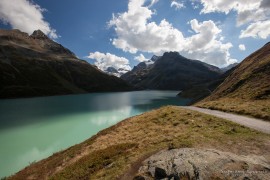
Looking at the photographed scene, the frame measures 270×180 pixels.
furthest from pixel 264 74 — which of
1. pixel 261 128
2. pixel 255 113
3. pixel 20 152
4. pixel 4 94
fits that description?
pixel 4 94

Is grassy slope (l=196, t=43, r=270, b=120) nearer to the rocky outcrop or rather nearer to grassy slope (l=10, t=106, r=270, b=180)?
grassy slope (l=10, t=106, r=270, b=180)

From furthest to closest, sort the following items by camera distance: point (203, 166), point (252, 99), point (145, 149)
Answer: point (252, 99), point (145, 149), point (203, 166)

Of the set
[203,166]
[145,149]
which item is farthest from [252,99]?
[203,166]

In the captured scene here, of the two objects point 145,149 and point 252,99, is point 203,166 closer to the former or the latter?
point 145,149

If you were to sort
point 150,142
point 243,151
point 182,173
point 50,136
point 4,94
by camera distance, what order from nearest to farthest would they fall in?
point 182,173
point 243,151
point 150,142
point 50,136
point 4,94

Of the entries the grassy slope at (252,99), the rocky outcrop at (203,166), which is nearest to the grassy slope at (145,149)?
the rocky outcrop at (203,166)

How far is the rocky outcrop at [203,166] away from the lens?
13492mm

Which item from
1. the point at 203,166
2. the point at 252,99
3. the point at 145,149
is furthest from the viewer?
the point at 252,99

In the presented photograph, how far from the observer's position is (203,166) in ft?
48.0

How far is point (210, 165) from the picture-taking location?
14.6 meters

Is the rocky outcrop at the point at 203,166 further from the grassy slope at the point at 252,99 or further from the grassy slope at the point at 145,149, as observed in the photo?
the grassy slope at the point at 252,99

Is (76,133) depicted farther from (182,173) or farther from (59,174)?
Result: (182,173)

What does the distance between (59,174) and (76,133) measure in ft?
102

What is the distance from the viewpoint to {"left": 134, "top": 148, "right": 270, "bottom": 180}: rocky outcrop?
13.5 m
